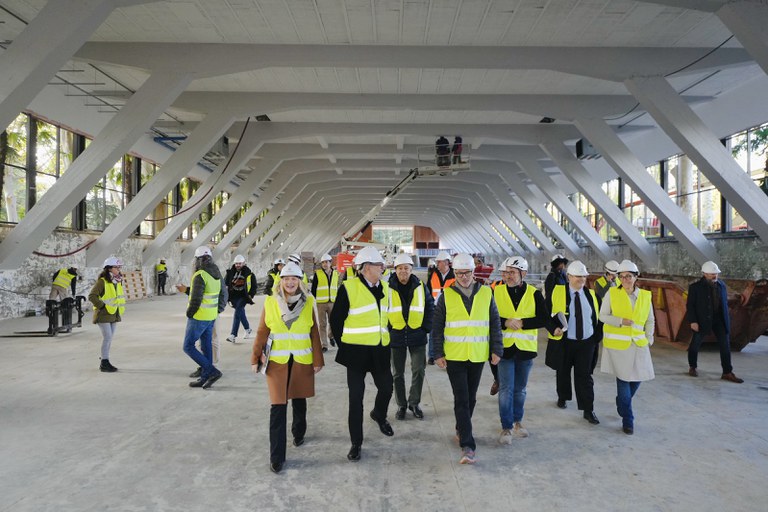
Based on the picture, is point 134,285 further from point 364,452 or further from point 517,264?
point 517,264

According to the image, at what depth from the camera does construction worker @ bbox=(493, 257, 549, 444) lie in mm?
4887

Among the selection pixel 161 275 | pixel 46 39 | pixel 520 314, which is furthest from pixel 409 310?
pixel 161 275

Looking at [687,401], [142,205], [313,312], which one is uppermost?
[142,205]

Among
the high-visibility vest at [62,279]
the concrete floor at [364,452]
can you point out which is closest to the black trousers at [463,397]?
the concrete floor at [364,452]

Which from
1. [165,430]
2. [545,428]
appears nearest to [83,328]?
[165,430]

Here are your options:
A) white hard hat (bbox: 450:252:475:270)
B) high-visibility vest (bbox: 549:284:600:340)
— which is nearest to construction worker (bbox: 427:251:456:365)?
high-visibility vest (bbox: 549:284:600:340)

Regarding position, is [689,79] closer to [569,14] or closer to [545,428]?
[569,14]

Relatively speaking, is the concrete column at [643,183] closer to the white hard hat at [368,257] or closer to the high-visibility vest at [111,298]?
the white hard hat at [368,257]

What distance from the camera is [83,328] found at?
12.1 m

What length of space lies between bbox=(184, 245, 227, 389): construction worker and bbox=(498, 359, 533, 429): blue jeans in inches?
154

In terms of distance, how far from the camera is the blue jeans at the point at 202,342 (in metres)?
6.75

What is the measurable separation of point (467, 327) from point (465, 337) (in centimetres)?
9

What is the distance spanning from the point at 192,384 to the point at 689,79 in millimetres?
12250

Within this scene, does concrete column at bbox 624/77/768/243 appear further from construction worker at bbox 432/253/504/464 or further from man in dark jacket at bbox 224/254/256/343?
man in dark jacket at bbox 224/254/256/343
